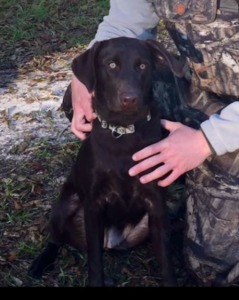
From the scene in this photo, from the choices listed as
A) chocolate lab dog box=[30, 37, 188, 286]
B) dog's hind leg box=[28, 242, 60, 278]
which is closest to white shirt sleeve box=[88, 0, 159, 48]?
chocolate lab dog box=[30, 37, 188, 286]

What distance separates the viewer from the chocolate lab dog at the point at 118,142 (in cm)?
317

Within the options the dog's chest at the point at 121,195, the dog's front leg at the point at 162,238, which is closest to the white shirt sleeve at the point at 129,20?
the dog's chest at the point at 121,195

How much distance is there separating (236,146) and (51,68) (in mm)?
2824

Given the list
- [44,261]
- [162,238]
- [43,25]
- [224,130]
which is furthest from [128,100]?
[43,25]

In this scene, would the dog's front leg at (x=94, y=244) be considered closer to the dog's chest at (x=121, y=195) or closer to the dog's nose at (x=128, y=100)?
the dog's chest at (x=121, y=195)

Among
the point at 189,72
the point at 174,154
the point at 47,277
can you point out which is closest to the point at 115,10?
the point at 189,72

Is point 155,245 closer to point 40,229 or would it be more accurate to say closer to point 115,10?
point 40,229

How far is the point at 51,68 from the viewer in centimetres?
568

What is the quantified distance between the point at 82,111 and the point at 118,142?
370mm

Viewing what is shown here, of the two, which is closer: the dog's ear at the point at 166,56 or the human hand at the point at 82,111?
the dog's ear at the point at 166,56

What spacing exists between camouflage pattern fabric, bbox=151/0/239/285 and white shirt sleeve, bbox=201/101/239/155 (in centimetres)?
23

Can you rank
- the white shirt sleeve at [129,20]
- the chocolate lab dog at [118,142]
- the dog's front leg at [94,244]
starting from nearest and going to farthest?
the chocolate lab dog at [118,142], the dog's front leg at [94,244], the white shirt sleeve at [129,20]

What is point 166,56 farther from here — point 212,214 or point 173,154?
point 212,214

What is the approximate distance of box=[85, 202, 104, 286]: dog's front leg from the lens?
3.28 metres
